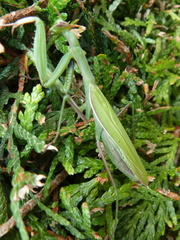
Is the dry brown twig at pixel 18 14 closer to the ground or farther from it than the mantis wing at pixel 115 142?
farther from it

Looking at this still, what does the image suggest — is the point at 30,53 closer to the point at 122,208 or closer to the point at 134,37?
the point at 134,37

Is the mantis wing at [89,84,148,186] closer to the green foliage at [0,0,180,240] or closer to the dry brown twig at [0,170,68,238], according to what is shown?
the green foliage at [0,0,180,240]

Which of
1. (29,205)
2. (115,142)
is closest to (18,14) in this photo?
(115,142)

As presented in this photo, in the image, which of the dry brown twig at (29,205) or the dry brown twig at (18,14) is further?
the dry brown twig at (18,14)

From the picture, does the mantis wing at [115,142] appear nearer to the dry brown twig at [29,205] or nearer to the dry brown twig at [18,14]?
the dry brown twig at [29,205]

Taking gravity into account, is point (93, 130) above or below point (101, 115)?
below

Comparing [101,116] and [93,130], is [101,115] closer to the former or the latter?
[101,116]

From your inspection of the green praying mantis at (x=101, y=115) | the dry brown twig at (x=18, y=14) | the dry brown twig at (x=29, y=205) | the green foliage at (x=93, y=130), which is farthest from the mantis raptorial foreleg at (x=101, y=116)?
the dry brown twig at (x=29, y=205)

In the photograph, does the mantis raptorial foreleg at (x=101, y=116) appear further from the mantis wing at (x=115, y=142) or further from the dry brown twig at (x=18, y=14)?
the dry brown twig at (x=18, y=14)
